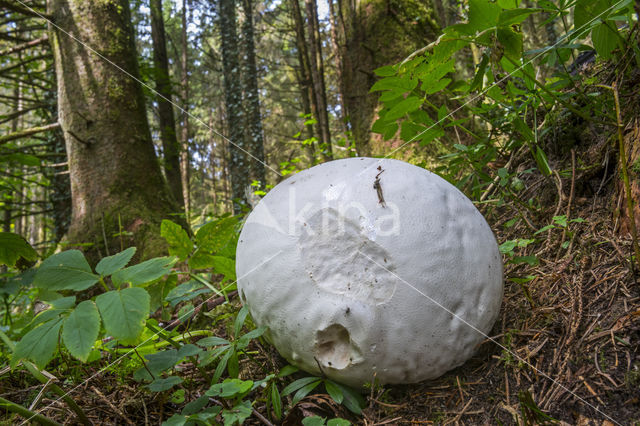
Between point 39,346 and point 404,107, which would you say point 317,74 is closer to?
point 404,107

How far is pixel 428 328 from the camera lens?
1.35m

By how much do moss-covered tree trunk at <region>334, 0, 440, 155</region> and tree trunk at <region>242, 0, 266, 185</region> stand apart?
8.04 feet

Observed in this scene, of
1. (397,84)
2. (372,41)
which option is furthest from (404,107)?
(372,41)

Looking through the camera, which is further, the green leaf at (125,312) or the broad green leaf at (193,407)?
the broad green leaf at (193,407)

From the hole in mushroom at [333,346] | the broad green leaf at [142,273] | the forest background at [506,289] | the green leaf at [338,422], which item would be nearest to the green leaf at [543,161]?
the forest background at [506,289]

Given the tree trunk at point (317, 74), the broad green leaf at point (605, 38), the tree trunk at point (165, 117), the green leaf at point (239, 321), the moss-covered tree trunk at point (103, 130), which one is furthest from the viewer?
the tree trunk at point (165, 117)

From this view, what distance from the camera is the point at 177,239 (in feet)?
5.98

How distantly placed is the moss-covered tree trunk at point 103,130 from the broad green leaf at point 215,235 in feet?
5.19

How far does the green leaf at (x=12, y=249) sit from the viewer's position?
138cm

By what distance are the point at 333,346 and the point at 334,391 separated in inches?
6.1

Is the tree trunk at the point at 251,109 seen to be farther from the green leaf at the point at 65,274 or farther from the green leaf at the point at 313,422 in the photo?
the green leaf at the point at 313,422

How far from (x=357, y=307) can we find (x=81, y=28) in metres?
3.73

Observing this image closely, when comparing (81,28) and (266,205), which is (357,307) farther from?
(81,28)

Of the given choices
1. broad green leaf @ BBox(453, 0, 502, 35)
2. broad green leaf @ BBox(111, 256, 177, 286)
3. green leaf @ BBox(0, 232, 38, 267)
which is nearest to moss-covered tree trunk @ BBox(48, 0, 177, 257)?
green leaf @ BBox(0, 232, 38, 267)
